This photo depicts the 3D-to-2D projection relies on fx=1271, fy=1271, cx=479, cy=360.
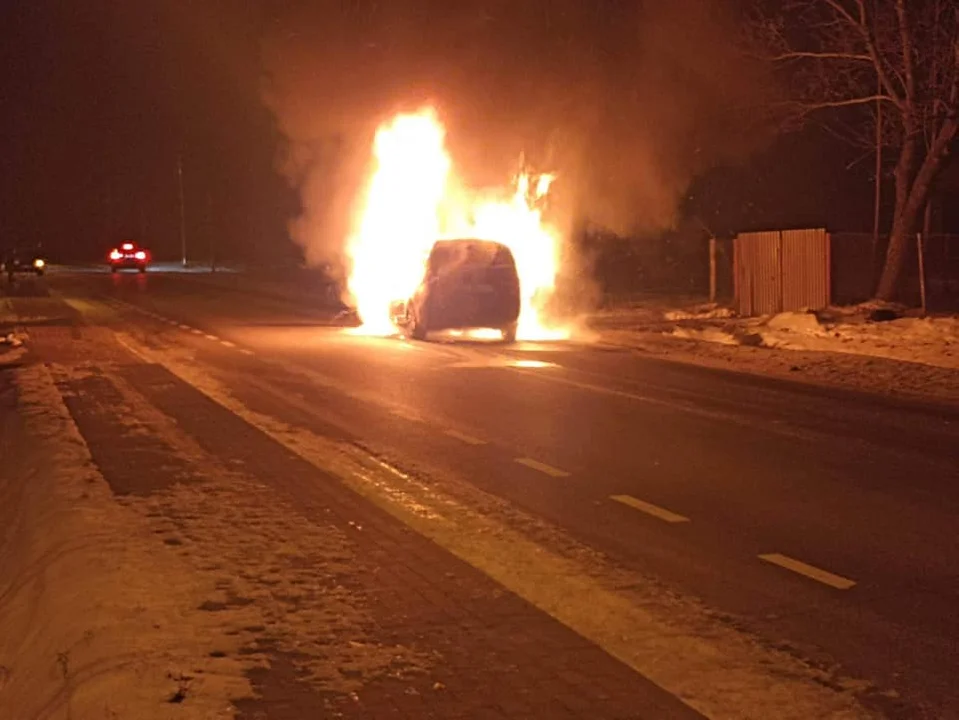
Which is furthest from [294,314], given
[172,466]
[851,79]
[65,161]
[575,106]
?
[65,161]

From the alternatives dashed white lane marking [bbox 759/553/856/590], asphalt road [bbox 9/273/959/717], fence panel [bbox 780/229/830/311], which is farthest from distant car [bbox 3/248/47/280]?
dashed white lane marking [bbox 759/553/856/590]

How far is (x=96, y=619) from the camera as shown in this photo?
5.63 m

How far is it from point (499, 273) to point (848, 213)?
60.6 ft

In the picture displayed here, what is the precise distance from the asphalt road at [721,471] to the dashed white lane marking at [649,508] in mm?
21

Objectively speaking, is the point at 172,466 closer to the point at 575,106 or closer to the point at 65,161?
the point at 575,106

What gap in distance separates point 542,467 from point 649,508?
153 cm

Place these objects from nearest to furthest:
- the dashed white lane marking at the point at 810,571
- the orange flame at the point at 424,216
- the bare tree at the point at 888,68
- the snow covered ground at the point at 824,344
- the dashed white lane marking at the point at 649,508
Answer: the dashed white lane marking at the point at 810,571
the dashed white lane marking at the point at 649,508
the snow covered ground at the point at 824,344
the bare tree at the point at 888,68
the orange flame at the point at 424,216

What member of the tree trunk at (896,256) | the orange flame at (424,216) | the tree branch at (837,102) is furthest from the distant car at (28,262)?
the tree trunk at (896,256)

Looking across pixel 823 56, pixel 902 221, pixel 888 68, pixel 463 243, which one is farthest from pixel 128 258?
pixel 888 68

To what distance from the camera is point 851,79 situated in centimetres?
2361

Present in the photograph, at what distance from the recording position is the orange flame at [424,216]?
26.3 meters

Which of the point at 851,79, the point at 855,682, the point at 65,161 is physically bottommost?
the point at 855,682

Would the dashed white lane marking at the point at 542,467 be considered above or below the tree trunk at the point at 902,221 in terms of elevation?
below

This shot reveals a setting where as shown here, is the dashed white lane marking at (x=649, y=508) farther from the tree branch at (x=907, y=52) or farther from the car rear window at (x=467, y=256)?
the tree branch at (x=907, y=52)
